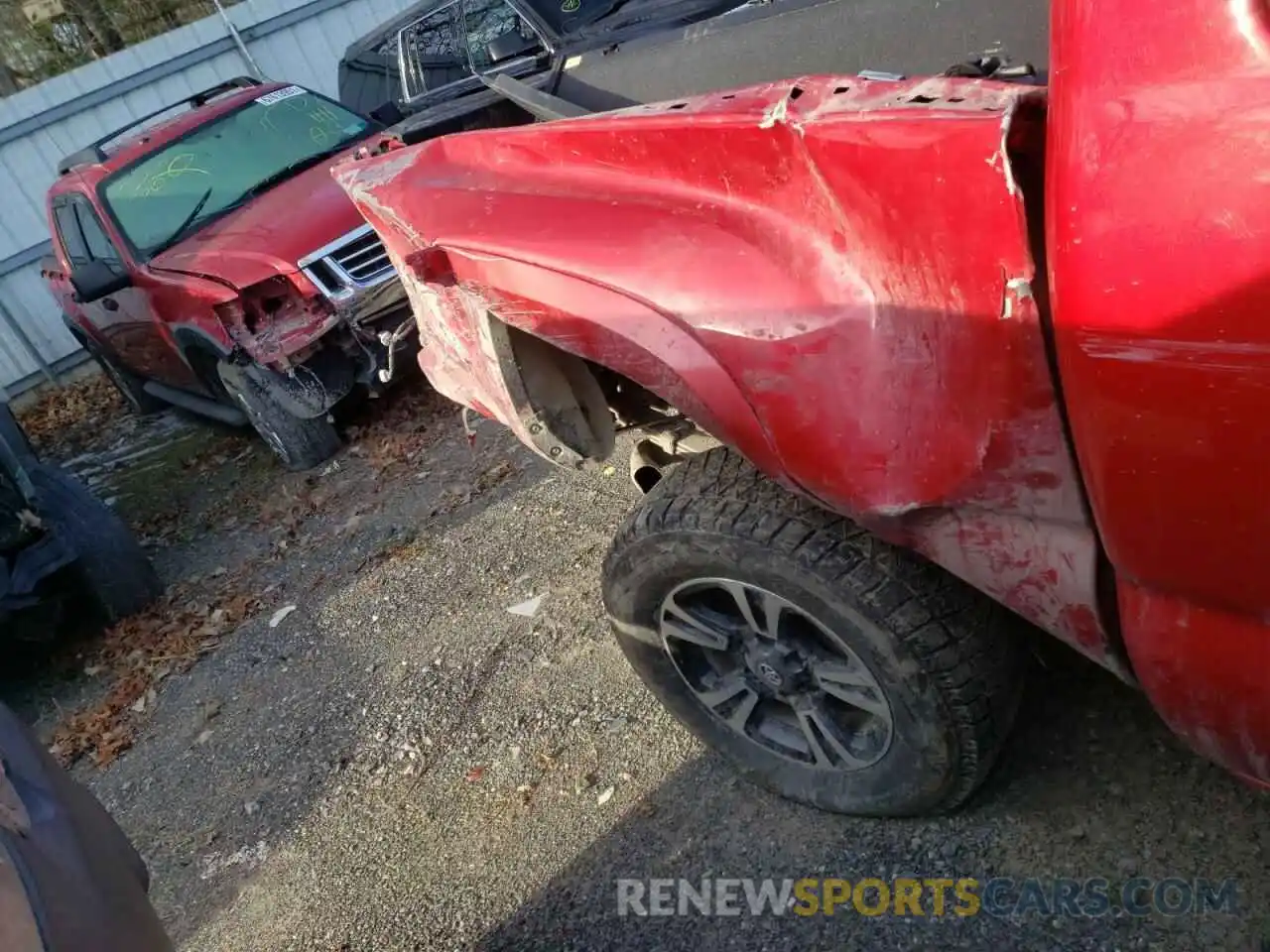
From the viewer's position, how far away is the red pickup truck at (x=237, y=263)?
16.4ft

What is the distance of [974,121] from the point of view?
4.46 ft

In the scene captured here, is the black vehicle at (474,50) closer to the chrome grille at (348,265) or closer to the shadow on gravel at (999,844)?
the chrome grille at (348,265)

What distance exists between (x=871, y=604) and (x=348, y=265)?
Answer: 404 centimetres

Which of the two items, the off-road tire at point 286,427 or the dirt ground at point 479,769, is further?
A: the off-road tire at point 286,427

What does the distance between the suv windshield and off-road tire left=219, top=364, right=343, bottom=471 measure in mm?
1155

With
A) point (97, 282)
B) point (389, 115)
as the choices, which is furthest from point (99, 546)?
point (389, 115)

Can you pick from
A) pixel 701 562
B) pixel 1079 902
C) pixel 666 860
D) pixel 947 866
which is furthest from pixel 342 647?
pixel 1079 902

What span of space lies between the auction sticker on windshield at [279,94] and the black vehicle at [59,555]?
302cm

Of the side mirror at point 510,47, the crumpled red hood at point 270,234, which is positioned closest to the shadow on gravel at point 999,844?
the side mirror at point 510,47

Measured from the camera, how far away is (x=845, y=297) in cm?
159

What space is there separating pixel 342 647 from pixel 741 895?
6.57ft

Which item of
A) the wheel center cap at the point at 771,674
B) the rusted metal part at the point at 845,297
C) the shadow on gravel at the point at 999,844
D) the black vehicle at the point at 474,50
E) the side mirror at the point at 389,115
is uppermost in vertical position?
the black vehicle at the point at 474,50

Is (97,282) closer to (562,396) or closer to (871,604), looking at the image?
(562,396)

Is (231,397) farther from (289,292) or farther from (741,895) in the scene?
(741,895)
